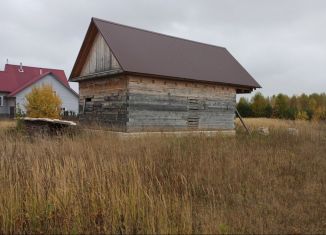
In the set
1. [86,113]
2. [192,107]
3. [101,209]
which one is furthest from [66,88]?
[101,209]

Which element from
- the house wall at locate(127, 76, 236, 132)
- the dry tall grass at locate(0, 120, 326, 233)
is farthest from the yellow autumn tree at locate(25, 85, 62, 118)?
the dry tall grass at locate(0, 120, 326, 233)

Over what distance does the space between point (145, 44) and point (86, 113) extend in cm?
500

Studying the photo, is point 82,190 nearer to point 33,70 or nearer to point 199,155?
point 199,155

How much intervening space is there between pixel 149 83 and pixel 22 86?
2842 cm

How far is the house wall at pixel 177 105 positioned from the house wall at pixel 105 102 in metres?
0.50

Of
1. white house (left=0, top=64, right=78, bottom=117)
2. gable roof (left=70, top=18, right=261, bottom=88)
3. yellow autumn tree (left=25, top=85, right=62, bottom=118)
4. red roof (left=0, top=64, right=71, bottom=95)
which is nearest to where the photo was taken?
gable roof (left=70, top=18, right=261, bottom=88)

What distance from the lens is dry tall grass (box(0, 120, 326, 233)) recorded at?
12.7 ft

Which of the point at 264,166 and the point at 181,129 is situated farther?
the point at 181,129

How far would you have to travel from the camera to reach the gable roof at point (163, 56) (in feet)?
46.5

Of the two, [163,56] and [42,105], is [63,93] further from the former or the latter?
[163,56]

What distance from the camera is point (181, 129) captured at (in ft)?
50.4

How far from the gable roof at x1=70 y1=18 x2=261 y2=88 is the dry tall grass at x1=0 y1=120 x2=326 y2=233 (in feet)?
25.2

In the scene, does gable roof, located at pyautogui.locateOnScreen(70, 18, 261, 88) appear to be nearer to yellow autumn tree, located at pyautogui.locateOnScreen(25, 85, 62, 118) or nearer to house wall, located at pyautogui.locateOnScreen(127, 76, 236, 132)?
house wall, located at pyautogui.locateOnScreen(127, 76, 236, 132)

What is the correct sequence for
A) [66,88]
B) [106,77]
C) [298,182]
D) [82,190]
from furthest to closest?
[66,88], [106,77], [298,182], [82,190]
